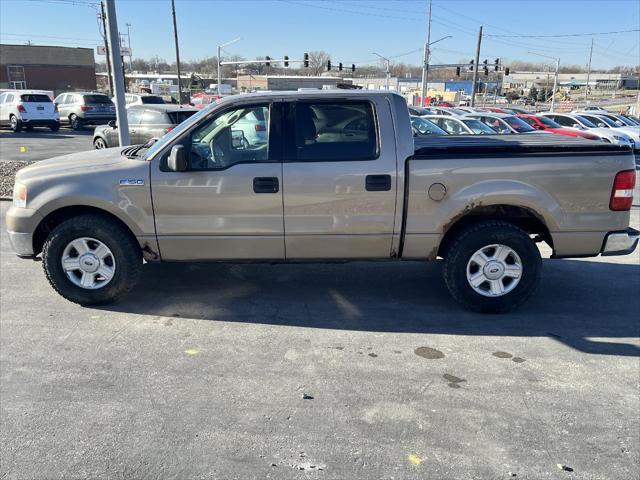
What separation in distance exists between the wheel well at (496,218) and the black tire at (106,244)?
280cm

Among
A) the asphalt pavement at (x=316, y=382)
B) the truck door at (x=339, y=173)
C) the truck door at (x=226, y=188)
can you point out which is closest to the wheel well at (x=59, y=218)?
the truck door at (x=226, y=188)

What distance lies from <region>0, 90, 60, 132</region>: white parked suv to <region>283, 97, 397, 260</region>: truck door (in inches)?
979

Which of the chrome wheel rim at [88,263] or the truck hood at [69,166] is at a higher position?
the truck hood at [69,166]

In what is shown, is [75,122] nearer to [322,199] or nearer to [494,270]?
[322,199]

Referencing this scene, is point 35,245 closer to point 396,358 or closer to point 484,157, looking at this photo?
point 396,358

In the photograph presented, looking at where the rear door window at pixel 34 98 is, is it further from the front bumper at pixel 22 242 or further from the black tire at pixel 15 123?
the front bumper at pixel 22 242

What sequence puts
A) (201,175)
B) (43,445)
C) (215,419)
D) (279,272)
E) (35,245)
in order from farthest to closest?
(279,272) < (35,245) < (201,175) < (215,419) < (43,445)

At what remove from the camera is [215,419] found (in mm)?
3123

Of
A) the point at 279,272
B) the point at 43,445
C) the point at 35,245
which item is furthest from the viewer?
the point at 279,272

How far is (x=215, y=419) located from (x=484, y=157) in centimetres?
299

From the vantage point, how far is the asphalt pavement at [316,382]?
2779 mm

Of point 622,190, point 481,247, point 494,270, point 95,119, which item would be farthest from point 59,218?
point 95,119

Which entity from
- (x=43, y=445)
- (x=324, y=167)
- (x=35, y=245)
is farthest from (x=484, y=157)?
(x=35, y=245)

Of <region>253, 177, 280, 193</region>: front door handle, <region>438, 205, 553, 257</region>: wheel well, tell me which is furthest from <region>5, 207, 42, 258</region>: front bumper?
<region>438, 205, 553, 257</region>: wheel well
